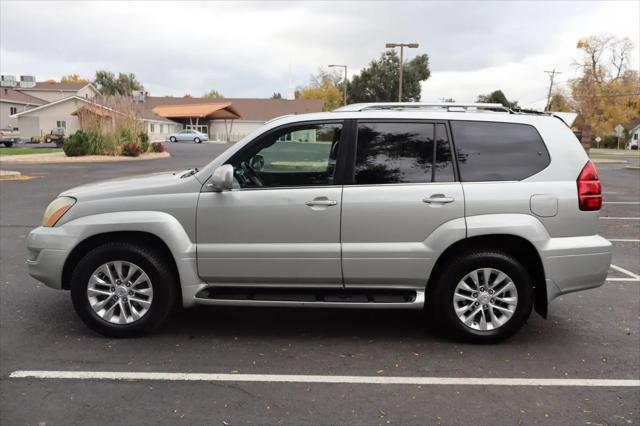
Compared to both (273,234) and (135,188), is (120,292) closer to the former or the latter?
(135,188)

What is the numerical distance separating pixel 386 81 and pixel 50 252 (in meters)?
69.0

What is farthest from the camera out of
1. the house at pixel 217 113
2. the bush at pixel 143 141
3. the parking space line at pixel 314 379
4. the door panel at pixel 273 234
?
the house at pixel 217 113

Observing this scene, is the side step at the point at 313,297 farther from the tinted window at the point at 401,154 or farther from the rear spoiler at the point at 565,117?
the rear spoiler at the point at 565,117

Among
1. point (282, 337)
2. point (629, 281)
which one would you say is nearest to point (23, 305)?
point (282, 337)

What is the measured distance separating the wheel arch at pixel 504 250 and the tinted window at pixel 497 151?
50cm

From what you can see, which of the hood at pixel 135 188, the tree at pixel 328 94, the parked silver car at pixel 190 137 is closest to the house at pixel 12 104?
the parked silver car at pixel 190 137

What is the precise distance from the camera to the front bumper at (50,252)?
459 cm

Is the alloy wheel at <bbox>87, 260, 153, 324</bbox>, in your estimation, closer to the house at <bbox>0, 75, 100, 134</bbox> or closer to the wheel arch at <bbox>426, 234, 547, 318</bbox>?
the wheel arch at <bbox>426, 234, 547, 318</bbox>

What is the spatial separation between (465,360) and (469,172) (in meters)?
1.51

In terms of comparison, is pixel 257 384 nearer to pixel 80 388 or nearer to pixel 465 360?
pixel 80 388

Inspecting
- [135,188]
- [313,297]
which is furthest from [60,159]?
[313,297]

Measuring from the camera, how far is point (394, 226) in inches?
174

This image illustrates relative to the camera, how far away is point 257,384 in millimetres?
3850

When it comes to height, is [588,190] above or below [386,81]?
below
